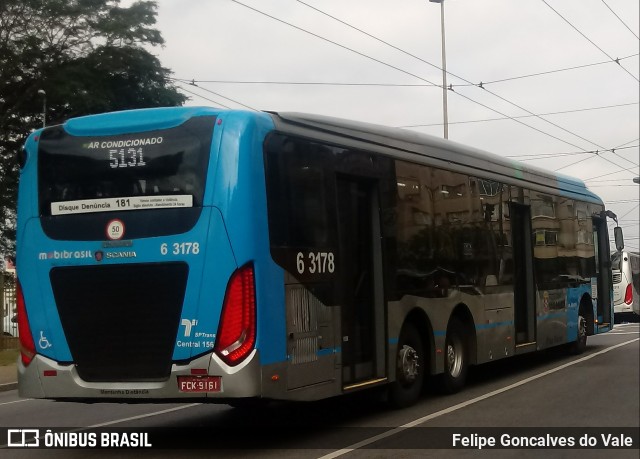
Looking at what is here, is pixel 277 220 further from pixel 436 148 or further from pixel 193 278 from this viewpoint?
pixel 436 148

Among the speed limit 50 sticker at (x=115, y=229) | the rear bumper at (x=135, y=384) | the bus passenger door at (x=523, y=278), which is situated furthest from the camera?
the bus passenger door at (x=523, y=278)

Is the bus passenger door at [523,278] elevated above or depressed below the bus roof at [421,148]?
below

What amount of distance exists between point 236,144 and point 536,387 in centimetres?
658

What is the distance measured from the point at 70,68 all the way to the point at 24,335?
17.6 meters

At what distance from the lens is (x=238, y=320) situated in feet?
26.4

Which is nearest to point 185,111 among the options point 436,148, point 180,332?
point 180,332

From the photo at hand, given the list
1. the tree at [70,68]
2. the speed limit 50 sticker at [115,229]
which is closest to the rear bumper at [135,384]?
the speed limit 50 sticker at [115,229]

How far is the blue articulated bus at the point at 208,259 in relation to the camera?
8.12 meters

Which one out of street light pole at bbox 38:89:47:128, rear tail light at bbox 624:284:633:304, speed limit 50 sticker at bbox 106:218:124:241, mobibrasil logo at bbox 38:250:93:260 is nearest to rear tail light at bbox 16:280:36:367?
mobibrasil logo at bbox 38:250:93:260

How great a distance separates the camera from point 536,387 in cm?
1291

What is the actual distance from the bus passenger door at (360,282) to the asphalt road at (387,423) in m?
0.65

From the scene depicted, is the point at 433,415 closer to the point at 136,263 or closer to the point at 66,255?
the point at 136,263

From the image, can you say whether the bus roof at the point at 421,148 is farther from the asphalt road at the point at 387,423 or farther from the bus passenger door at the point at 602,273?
the asphalt road at the point at 387,423

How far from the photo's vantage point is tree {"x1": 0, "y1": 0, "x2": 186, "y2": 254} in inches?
973
